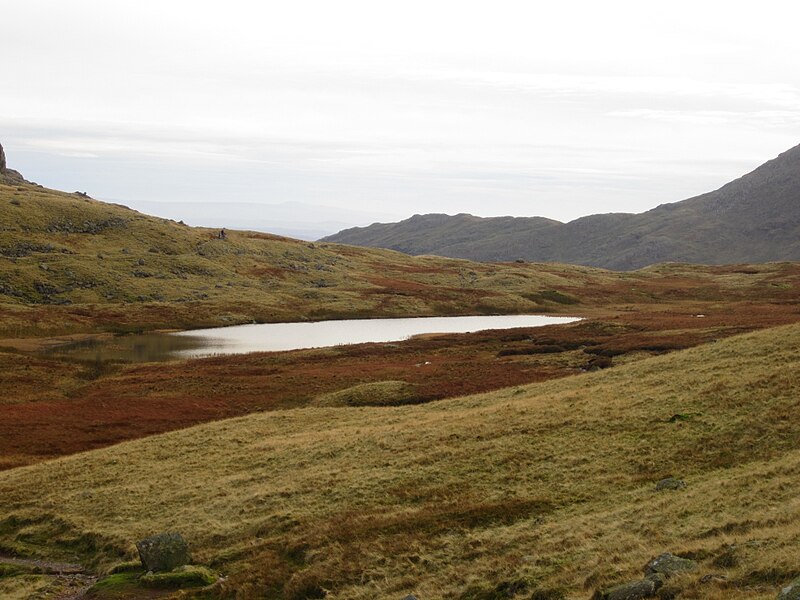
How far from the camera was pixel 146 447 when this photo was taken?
44.1 m

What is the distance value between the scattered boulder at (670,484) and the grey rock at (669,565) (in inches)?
332

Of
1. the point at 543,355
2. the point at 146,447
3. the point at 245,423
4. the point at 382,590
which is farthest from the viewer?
the point at 543,355

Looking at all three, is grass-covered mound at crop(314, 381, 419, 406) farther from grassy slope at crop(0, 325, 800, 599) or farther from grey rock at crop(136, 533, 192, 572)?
grey rock at crop(136, 533, 192, 572)

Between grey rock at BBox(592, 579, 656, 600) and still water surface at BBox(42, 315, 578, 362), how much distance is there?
265 ft

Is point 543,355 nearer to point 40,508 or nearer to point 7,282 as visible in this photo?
point 40,508

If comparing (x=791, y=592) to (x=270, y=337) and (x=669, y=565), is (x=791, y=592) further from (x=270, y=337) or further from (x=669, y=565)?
(x=270, y=337)

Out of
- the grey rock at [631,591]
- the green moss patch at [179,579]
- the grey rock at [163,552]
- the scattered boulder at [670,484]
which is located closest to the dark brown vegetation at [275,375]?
the grey rock at [163,552]

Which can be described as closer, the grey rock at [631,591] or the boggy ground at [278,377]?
the grey rock at [631,591]

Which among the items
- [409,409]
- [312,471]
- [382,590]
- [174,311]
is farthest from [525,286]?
[382,590]

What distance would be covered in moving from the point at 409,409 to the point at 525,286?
13195cm

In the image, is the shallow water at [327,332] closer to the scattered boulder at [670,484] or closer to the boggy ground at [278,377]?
the boggy ground at [278,377]

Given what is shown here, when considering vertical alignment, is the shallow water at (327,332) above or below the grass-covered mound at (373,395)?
above

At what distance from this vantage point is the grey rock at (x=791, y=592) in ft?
42.5

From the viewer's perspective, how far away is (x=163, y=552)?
83.5 ft
